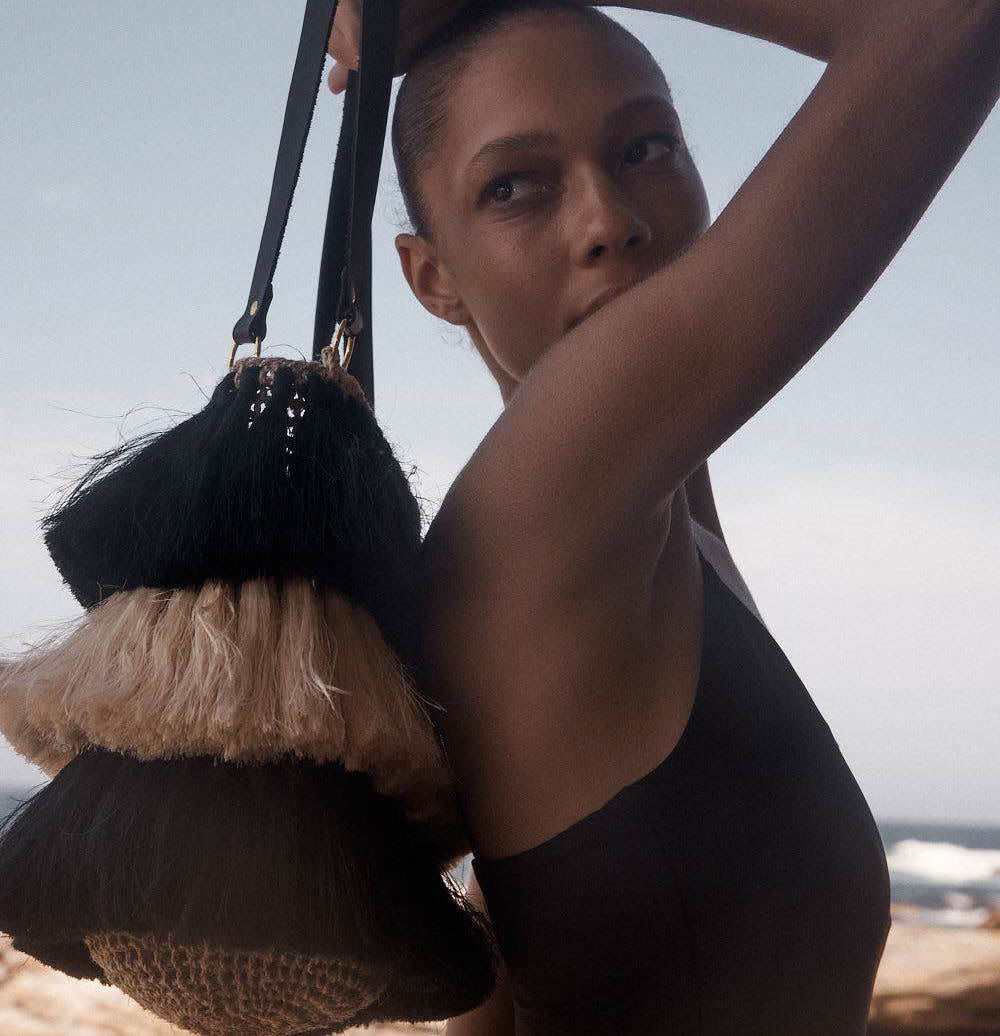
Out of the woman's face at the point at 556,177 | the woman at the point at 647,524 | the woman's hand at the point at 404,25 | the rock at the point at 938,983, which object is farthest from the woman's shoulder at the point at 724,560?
the rock at the point at 938,983

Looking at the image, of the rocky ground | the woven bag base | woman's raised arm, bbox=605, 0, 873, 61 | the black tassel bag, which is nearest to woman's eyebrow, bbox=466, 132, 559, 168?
woman's raised arm, bbox=605, 0, 873, 61

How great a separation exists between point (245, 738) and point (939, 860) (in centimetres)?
1845

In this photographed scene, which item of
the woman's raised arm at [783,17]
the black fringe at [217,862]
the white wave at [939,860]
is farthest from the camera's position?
the white wave at [939,860]

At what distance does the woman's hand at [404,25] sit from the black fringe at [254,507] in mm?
422

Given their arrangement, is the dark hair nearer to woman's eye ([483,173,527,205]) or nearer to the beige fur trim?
woman's eye ([483,173,527,205])

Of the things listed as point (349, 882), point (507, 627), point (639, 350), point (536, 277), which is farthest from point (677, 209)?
point (349, 882)

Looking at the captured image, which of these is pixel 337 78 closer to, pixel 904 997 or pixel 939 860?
pixel 904 997

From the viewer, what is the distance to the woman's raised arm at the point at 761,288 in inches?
26.7

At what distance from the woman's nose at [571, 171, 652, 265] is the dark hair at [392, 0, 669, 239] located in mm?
169

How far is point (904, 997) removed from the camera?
246cm

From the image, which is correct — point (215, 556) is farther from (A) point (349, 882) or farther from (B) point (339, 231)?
(B) point (339, 231)

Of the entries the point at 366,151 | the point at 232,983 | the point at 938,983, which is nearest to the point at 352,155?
the point at 366,151

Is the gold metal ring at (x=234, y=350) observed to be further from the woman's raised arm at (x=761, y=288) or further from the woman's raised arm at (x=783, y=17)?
the woman's raised arm at (x=783, y=17)

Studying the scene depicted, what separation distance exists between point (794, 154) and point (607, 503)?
0.83 ft
